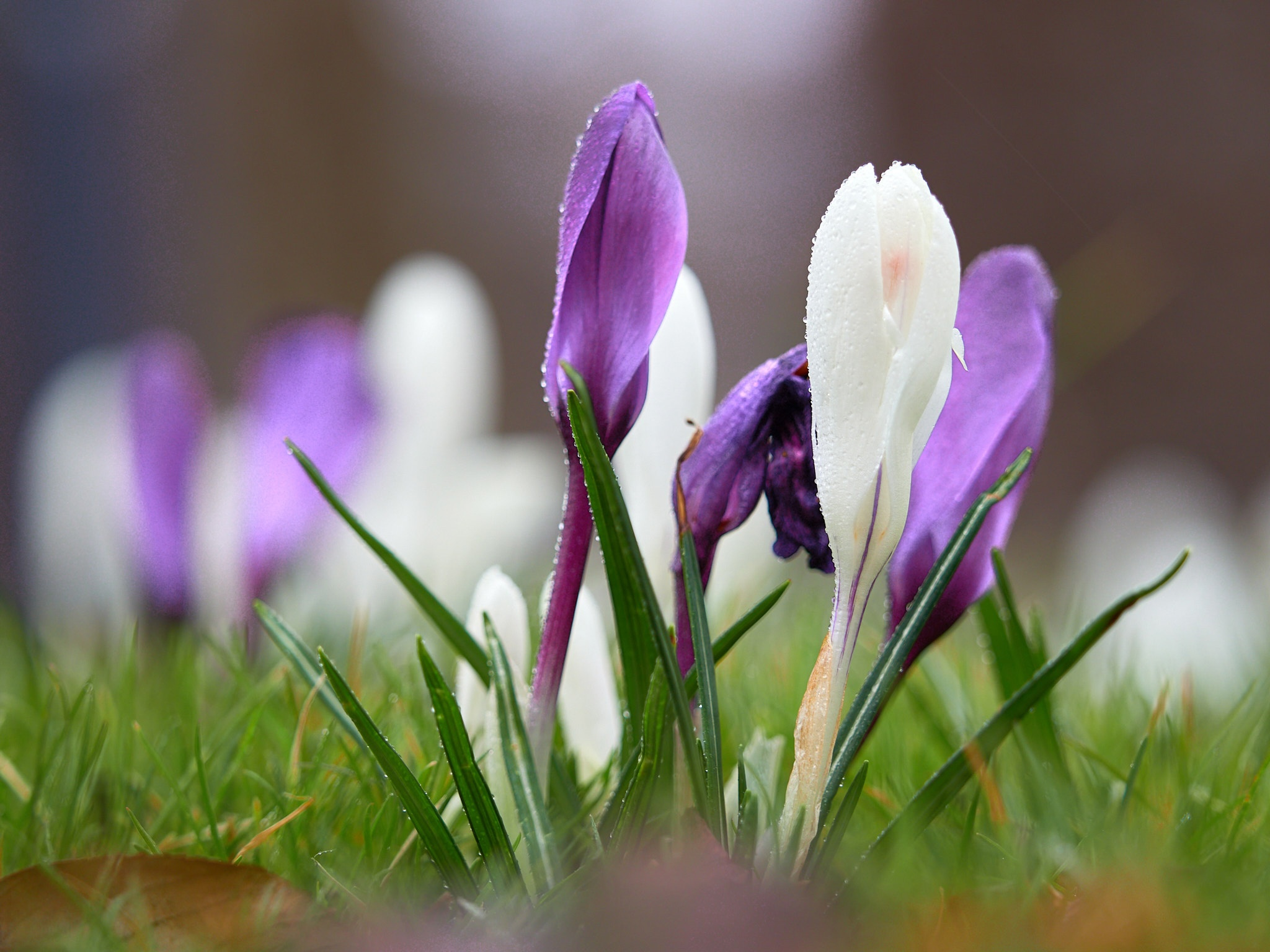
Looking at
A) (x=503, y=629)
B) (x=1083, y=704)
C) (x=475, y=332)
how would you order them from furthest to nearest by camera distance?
(x=475, y=332), (x=1083, y=704), (x=503, y=629)

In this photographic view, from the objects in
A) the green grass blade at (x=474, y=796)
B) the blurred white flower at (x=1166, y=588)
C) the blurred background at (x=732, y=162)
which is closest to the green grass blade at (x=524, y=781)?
the green grass blade at (x=474, y=796)

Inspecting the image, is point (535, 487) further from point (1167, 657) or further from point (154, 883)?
point (154, 883)

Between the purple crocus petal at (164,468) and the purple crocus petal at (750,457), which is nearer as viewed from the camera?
the purple crocus petal at (750,457)

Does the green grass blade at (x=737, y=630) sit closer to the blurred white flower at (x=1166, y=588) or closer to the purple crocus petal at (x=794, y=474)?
the purple crocus petal at (x=794, y=474)

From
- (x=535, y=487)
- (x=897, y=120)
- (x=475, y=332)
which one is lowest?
(x=535, y=487)

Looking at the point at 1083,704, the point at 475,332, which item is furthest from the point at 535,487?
the point at 1083,704

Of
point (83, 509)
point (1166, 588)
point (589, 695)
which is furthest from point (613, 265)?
point (1166, 588)
